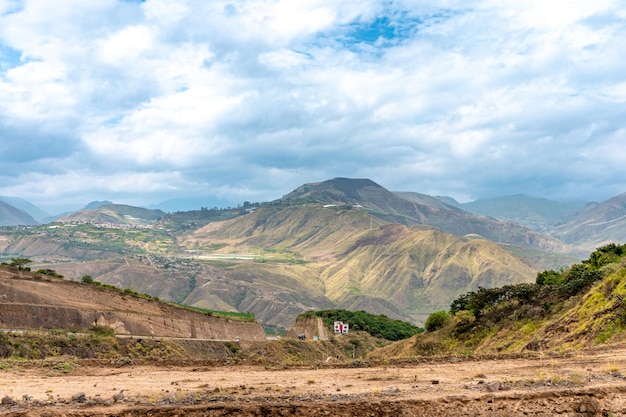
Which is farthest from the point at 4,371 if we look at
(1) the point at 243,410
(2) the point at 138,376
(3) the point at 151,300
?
(3) the point at 151,300

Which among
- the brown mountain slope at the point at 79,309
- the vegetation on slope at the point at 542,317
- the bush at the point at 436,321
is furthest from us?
the bush at the point at 436,321

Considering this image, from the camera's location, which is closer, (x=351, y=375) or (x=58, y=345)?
(x=351, y=375)

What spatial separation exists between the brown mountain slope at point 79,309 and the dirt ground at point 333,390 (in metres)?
34.6

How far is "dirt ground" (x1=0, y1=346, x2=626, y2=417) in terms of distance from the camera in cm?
1577

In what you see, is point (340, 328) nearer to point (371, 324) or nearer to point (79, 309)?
point (371, 324)

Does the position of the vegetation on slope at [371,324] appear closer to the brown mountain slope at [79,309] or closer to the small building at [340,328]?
the small building at [340,328]

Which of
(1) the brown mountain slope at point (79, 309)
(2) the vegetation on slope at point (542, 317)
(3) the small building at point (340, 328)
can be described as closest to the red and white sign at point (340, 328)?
(3) the small building at point (340, 328)

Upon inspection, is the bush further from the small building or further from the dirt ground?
the small building

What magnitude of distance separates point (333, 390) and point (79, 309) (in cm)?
4725

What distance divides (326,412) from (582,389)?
795 centimetres

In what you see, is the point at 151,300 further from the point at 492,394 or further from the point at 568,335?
the point at 492,394

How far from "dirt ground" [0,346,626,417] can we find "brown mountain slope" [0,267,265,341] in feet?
114

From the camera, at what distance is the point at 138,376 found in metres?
21.1

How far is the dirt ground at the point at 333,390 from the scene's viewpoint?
15766mm
